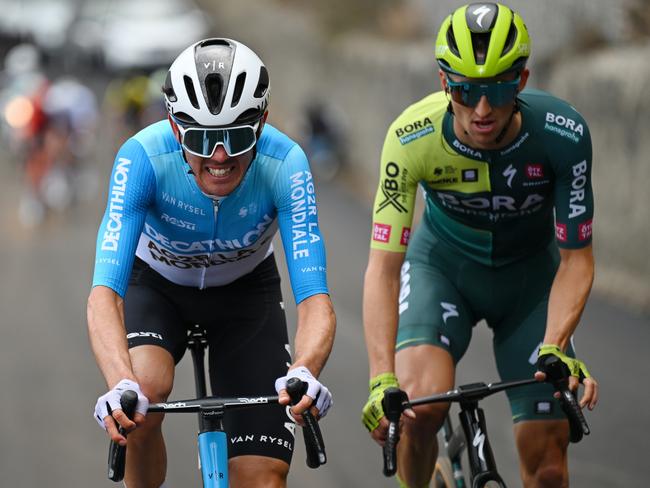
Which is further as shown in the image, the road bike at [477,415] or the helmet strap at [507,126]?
the helmet strap at [507,126]

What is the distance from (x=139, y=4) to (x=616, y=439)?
25.5 meters

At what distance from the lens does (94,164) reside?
74.1 ft

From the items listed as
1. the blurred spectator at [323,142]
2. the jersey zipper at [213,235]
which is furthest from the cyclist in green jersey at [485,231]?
the blurred spectator at [323,142]

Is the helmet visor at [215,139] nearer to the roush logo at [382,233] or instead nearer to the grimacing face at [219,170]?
the grimacing face at [219,170]

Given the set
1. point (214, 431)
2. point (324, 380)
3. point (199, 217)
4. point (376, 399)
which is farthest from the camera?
point (324, 380)

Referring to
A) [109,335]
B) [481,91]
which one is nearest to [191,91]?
[109,335]

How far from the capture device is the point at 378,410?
476 centimetres

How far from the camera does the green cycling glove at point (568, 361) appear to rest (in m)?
4.79

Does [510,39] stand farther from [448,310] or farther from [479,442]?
[479,442]

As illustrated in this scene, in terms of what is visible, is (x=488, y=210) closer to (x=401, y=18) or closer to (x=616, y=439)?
(x=616, y=439)

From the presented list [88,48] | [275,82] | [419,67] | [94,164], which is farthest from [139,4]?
[419,67]

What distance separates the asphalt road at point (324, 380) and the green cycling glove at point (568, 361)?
2761mm

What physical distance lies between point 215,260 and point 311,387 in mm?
1127

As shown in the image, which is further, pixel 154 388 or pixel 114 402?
pixel 154 388
